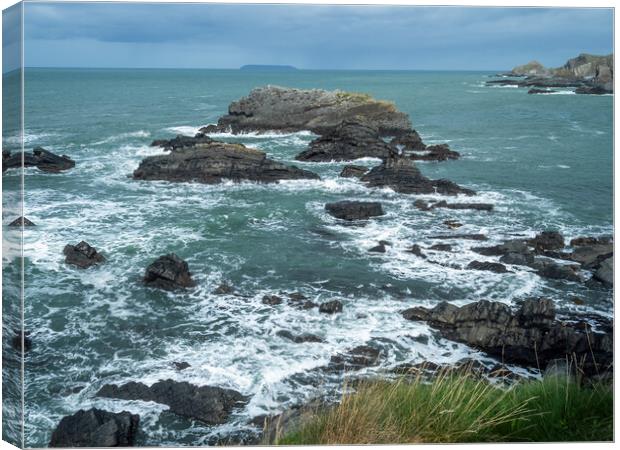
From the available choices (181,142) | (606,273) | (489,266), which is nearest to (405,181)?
(489,266)

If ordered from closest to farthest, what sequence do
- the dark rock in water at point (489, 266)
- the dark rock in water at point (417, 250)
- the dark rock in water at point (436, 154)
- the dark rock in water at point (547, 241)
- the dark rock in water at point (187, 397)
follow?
the dark rock in water at point (187, 397)
the dark rock in water at point (489, 266)
the dark rock in water at point (417, 250)
the dark rock in water at point (547, 241)
the dark rock in water at point (436, 154)

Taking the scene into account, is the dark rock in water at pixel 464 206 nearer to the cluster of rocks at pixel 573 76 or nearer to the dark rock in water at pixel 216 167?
the cluster of rocks at pixel 573 76

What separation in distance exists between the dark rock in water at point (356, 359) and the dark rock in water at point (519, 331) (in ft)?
3.64

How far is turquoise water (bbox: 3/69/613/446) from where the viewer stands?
751 cm

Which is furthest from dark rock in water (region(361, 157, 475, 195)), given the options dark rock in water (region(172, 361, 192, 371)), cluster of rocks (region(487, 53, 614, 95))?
dark rock in water (region(172, 361, 192, 371))

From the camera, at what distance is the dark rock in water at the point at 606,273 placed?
9898 millimetres

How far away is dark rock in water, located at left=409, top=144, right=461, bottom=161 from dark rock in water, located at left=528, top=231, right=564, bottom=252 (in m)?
7.21

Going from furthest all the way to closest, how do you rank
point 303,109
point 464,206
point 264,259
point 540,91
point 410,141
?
point 303,109 → point 410,141 → point 540,91 → point 464,206 → point 264,259

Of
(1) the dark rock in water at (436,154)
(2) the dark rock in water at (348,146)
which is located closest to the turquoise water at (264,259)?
→ (1) the dark rock in water at (436,154)

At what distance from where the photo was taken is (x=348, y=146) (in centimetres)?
2361

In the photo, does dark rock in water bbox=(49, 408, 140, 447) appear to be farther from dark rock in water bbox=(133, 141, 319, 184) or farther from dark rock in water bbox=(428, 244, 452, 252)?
dark rock in water bbox=(133, 141, 319, 184)

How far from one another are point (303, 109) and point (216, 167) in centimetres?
1043

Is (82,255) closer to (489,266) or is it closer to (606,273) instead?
(489,266)

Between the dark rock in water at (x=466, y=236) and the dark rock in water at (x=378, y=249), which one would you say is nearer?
the dark rock in water at (x=378, y=249)
